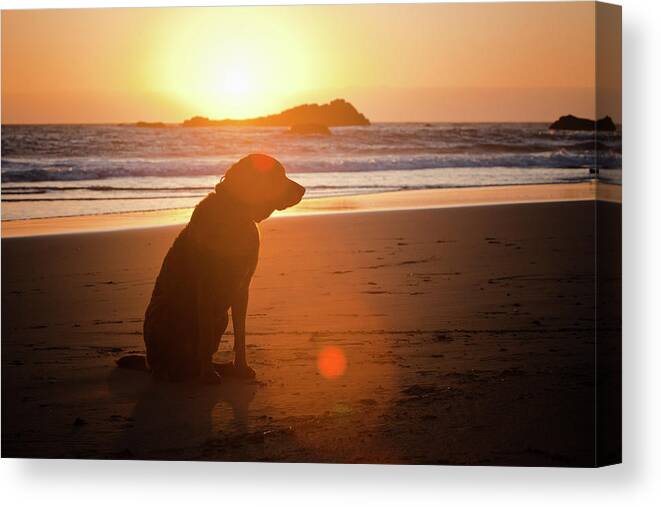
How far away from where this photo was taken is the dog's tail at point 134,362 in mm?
6777

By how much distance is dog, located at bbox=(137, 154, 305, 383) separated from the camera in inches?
259

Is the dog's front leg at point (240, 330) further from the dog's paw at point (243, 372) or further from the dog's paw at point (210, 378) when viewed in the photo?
the dog's paw at point (210, 378)

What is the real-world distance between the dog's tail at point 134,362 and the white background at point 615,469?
18.5 inches

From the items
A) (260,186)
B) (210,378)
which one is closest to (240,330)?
(210,378)

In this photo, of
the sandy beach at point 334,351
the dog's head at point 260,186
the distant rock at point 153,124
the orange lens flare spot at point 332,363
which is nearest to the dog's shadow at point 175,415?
the sandy beach at point 334,351

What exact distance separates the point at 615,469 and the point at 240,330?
1946 millimetres

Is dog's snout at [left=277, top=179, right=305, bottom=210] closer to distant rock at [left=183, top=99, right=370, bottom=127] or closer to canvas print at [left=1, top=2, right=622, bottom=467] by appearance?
canvas print at [left=1, top=2, right=622, bottom=467]

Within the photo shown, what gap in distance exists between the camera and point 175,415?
6578mm

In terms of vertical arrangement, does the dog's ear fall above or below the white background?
above

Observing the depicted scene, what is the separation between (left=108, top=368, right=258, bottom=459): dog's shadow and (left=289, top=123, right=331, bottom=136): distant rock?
1.27 meters

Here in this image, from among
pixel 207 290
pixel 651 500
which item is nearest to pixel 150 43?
pixel 207 290

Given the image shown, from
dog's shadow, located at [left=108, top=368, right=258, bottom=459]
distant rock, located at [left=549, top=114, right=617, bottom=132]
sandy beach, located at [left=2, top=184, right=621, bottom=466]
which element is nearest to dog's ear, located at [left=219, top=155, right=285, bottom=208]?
sandy beach, located at [left=2, top=184, right=621, bottom=466]

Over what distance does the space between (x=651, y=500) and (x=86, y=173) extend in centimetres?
319

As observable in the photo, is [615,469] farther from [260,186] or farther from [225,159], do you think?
[225,159]
